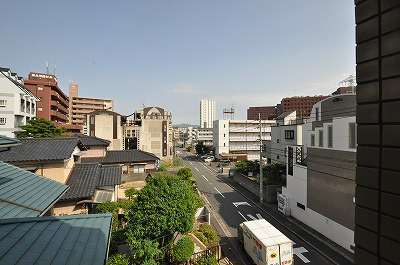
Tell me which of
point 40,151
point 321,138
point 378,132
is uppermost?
point 378,132

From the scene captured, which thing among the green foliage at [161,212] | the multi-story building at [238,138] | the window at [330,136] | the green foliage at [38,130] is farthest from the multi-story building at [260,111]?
the green foliage at [161,212]

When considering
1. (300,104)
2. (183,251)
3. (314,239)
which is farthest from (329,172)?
(300,104)

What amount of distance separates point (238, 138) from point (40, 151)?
175ft

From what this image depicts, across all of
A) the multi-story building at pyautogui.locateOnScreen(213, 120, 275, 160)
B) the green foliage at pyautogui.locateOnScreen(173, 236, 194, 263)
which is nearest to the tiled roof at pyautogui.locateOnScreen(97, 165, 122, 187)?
the green foliage at pyautogui.locateOnScreen(173, 236, 194, 263)

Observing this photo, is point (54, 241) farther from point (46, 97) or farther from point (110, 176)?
point (46, 97)

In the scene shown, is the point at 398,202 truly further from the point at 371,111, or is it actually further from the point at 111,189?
the point at 111,189

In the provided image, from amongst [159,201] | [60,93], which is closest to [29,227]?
[159,201]

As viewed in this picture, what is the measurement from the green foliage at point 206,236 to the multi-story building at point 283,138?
23.0 meters

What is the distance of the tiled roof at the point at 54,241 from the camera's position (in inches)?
173

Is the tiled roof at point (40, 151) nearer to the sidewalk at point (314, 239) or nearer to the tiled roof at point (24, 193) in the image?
the tiled roof at point (24, 193)

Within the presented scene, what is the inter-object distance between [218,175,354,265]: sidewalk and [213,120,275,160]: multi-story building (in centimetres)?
3713

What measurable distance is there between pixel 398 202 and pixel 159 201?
37.4 feet

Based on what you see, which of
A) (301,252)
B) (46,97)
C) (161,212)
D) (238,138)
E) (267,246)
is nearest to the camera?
(267,246)

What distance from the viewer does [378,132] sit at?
3.27m
